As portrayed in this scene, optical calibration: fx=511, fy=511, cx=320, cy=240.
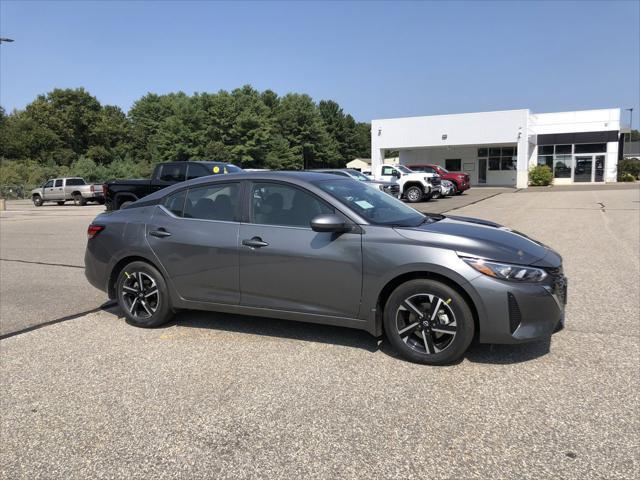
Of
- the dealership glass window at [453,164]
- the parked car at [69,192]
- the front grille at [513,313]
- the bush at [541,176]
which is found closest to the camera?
the front grille at [513,313]

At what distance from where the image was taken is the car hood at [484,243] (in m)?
4.03

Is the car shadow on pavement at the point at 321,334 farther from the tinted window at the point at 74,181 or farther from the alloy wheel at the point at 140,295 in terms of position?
the tinted window at the point at 74,181

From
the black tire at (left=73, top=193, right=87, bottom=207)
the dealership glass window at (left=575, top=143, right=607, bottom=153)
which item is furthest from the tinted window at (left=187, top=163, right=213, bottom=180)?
the dealership glass window at (left=575, top=143, right=607, bottom=153)

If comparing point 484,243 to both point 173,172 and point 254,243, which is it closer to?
point 254,243

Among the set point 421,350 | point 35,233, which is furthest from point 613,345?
point 35,233

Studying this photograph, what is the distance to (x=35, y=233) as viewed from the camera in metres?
15.0

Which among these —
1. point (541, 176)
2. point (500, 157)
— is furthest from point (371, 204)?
point (500, 157)

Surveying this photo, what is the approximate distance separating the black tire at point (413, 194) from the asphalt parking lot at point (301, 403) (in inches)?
745

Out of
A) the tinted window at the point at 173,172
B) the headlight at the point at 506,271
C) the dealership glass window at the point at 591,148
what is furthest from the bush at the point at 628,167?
the headlight at the point at 506,271

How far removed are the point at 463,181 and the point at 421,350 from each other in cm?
2879

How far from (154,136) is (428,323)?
7736cm

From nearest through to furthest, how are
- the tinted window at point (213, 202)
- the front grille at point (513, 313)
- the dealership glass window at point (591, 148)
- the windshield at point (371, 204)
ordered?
the front grille at point (513, 313)
the windshield at point (371, 204)
the tinted window at point (213, 202)
the dealership glass window at point (591, 148)

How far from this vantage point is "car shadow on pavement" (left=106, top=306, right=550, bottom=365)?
4.36 meters

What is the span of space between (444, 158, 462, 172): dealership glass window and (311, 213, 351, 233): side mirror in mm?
42788
